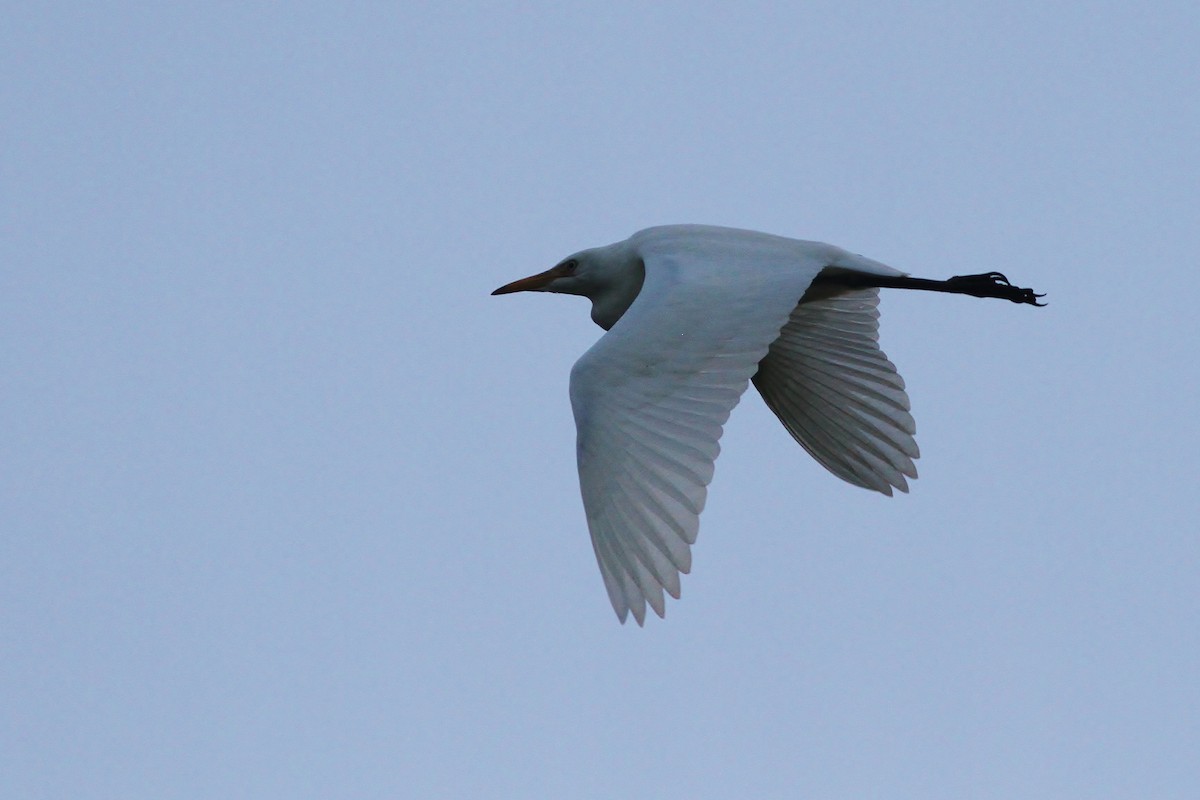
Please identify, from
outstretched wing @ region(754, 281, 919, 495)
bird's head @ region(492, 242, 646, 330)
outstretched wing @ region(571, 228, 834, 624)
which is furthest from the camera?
bird's head @ region(492, 242, 646, 330)

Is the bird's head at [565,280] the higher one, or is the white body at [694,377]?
the bird's head at [565,280]

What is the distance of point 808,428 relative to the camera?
977 centimetres

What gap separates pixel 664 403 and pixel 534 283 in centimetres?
343

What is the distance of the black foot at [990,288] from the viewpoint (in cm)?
1003

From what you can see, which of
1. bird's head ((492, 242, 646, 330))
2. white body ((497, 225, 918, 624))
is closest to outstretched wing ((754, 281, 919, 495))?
white body ((497, 225, 918, 624))

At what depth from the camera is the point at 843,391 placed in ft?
31.7

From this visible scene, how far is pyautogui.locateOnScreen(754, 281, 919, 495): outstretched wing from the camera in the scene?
31.4ft

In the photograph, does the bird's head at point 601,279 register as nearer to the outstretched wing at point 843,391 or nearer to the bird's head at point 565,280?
the bird's head at point 565,280

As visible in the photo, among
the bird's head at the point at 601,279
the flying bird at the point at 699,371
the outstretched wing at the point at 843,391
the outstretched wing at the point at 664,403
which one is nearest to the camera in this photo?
the outstretched wing at the point at 664,403

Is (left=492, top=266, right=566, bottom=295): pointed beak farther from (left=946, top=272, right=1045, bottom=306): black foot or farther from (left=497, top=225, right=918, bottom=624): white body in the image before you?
(left=946, top=272, right=1045, bottom=306): black foot

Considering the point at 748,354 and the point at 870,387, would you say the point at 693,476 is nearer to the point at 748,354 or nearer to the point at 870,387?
the point at 748,354

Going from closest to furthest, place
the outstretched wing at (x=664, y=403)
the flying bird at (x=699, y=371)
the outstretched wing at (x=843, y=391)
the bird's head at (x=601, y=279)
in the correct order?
the outstretched wing at (x=664, y=403) → the flying bird at (x=699, y=371) → the outstretched wing at (x=843, y=391) → the bird's head at (x=601, y=279)

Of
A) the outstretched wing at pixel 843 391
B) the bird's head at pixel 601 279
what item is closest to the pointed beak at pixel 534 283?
the bird's head at pixel 601 279

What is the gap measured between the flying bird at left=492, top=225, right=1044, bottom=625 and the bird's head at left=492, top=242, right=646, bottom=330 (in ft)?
0.03
